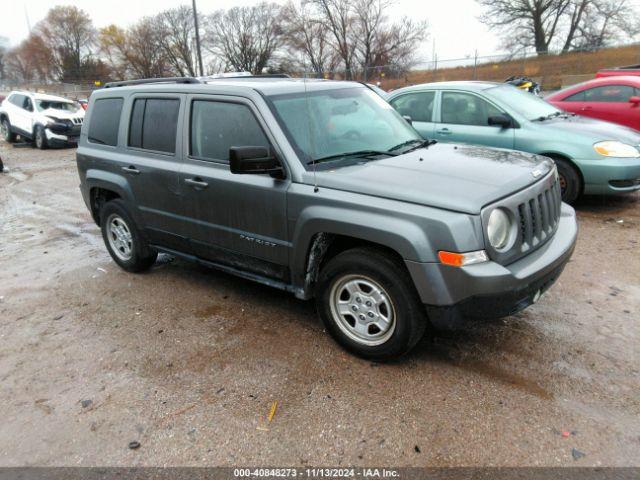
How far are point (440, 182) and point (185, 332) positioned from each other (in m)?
2.31

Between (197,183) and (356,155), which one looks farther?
(197,183)

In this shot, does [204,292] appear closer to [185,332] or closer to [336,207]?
[185,332]

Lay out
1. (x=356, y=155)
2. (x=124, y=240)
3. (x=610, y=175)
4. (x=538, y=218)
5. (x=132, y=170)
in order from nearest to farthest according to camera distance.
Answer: (x=538, y=218) → (x=356, y=155) → (x=132, y=170) → (x=124, y=240) → (x=610, y=175)

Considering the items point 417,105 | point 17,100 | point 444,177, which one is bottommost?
point 444,177

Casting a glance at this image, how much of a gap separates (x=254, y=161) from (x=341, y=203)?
64 cm

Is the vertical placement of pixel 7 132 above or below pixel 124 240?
above

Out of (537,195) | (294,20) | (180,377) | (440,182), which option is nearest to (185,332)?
(180,377)

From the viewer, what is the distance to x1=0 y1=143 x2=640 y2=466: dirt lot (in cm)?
269

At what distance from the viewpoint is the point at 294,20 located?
47375 millimetres

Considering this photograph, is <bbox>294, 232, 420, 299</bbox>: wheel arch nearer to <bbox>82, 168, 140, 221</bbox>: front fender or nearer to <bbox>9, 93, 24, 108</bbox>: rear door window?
<bbox>82, 168, 140, 221</bbox>: front fender

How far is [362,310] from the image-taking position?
3338mm

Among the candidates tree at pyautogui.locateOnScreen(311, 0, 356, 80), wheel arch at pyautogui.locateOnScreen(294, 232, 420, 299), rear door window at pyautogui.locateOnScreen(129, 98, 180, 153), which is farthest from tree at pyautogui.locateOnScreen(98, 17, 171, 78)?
wheel arch at pyautogui.locateOnScreen(294, 232, 420, 299)

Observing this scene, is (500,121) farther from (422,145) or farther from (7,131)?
(7,131)

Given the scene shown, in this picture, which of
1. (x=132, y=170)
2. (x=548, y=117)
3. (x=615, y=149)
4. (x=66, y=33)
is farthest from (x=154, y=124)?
(x=66, y=33)
